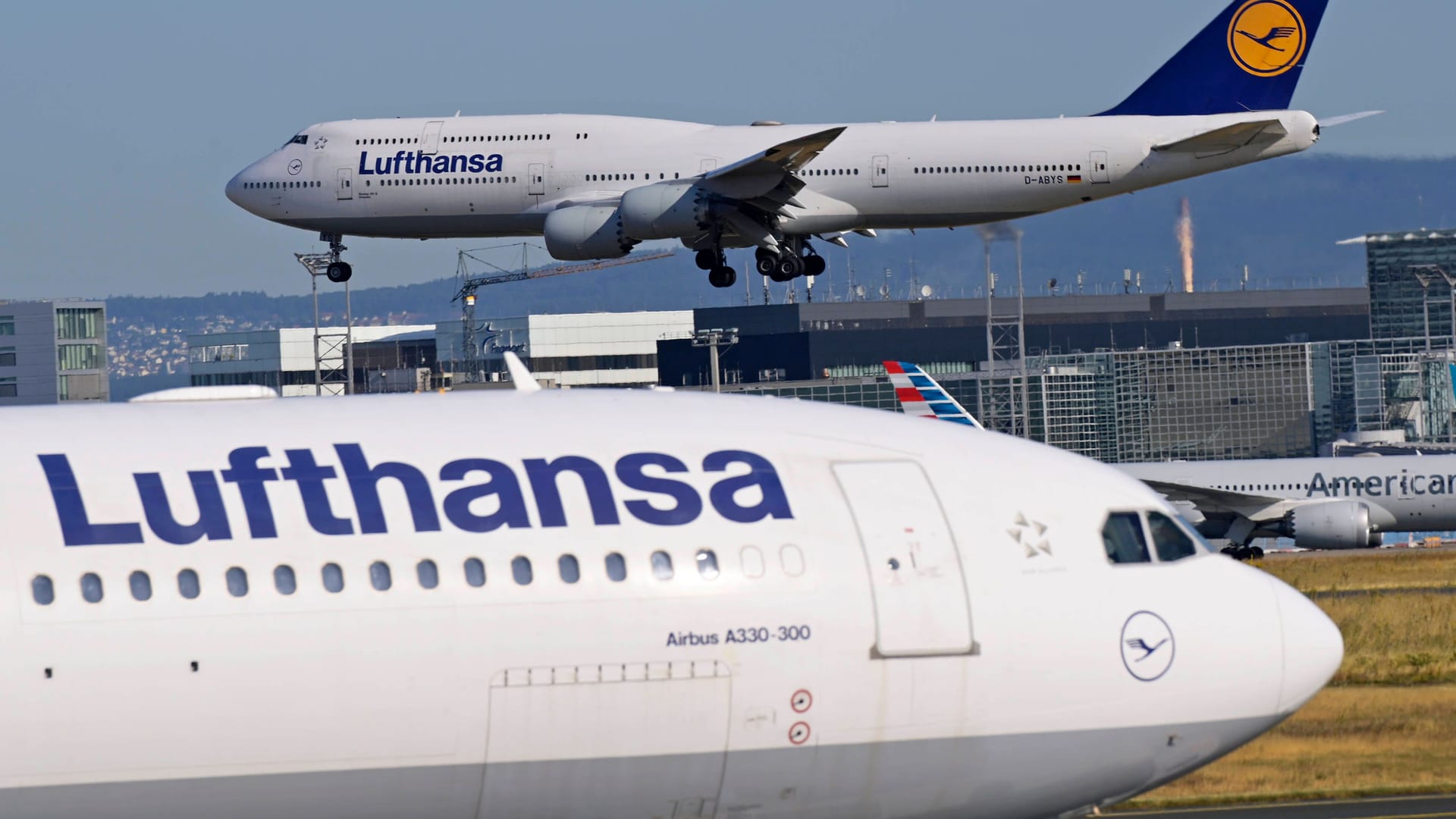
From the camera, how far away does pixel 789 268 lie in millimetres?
49281

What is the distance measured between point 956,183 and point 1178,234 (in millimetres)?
112506

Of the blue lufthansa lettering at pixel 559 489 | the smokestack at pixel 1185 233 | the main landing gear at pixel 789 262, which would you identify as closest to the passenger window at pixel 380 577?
the blue lufthansa lettering at pixel 559 489

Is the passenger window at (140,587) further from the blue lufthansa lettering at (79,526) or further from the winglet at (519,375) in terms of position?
the winglet at (519,375)

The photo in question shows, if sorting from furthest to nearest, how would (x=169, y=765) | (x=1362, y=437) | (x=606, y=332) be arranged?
1. (x=606, y=332)
2. (x=1362, y=437)
3. (x=169, y=765)

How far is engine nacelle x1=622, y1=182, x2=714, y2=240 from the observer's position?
46125 mm

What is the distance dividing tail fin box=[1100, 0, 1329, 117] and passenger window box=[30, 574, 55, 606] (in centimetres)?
4092

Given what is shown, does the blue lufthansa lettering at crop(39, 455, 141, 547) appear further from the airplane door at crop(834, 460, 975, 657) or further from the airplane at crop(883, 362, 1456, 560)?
the airplane at crop(883, 362, 1456, 560)

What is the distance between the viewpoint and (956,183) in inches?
1815

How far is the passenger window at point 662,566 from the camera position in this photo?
10703 mm

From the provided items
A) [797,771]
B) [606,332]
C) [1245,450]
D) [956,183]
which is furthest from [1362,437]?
[797,771]

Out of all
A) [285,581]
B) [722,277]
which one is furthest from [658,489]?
[722,277]

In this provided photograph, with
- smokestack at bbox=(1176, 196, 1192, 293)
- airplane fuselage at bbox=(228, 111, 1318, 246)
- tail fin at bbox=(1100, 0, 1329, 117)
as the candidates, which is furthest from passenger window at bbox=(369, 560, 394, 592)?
smokestack at bbox=(1176, 196, 1192, 293)

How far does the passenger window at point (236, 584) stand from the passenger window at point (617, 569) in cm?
186

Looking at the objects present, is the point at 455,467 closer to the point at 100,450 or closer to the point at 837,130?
the point at 100,450
